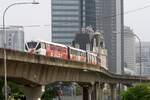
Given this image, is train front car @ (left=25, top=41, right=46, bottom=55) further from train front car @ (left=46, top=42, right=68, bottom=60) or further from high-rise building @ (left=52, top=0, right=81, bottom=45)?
high-rise building @ (left=52, top=0, right=81, bottom=45)

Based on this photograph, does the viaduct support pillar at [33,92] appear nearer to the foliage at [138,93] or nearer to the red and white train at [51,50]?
the red and white train at [51,50]

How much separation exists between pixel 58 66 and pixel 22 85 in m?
4.71

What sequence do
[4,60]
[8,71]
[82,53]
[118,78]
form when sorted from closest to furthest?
[4,60] < [8,71] < [82,53] < [118,78]

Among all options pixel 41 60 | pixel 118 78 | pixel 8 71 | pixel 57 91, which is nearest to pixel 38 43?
pixel 41 60

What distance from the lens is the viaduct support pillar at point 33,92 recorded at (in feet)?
216

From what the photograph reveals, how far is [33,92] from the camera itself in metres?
66.6

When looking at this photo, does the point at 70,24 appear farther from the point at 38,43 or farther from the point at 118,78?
the point at 38,43

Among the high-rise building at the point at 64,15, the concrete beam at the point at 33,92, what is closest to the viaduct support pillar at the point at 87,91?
the high-rise building at the point at 64,15

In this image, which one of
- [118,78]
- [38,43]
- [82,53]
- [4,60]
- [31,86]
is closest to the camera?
[4,60]

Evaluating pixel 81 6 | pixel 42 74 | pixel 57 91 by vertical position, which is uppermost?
pixel 81 6

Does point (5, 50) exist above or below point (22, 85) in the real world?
above

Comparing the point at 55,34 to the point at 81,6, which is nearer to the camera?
the point at 81,6

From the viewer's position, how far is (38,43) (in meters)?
77.9

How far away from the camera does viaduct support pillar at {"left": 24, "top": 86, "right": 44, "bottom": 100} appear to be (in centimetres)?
6588
